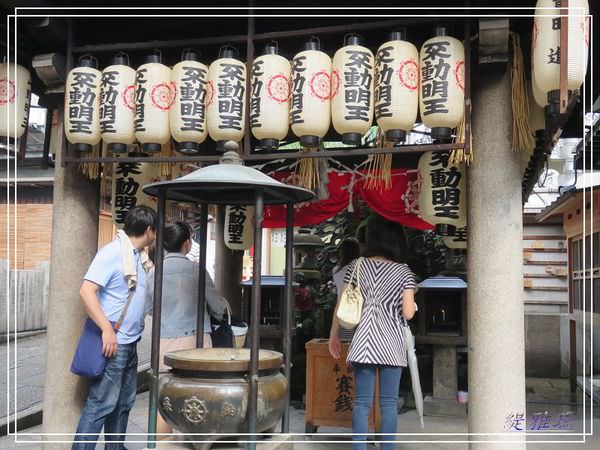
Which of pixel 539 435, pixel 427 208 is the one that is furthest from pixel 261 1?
pixel 539 435

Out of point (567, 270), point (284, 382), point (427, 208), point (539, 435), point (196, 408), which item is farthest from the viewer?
point (567, 270)

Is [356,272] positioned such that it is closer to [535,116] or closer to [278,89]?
[278,89]

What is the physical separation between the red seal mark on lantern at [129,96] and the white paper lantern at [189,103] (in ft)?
1.37

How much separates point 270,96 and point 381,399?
265 centimetres

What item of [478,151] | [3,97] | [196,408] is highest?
[3,97]

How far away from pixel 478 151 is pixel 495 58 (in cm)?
76

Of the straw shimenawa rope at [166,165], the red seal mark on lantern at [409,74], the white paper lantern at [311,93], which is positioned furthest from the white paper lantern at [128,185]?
the red seal mark on lantern at [409,74]

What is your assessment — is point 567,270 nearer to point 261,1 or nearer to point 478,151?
point 478,151

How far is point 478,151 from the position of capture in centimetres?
490

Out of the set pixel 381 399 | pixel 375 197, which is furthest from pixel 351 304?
pixel 375 197

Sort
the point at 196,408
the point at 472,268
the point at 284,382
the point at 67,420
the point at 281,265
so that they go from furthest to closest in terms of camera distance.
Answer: the point at 281,265 < the point at 67,420 < the point at 472,268 < the point at 284,382 < the point at 196,408

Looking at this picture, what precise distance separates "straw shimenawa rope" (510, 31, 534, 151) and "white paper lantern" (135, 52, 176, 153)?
2920 millimetres

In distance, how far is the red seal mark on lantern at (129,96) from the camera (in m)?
5.13

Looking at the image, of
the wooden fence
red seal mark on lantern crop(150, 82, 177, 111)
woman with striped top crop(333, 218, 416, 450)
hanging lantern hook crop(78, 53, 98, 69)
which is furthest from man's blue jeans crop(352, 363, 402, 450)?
the wooden fence
